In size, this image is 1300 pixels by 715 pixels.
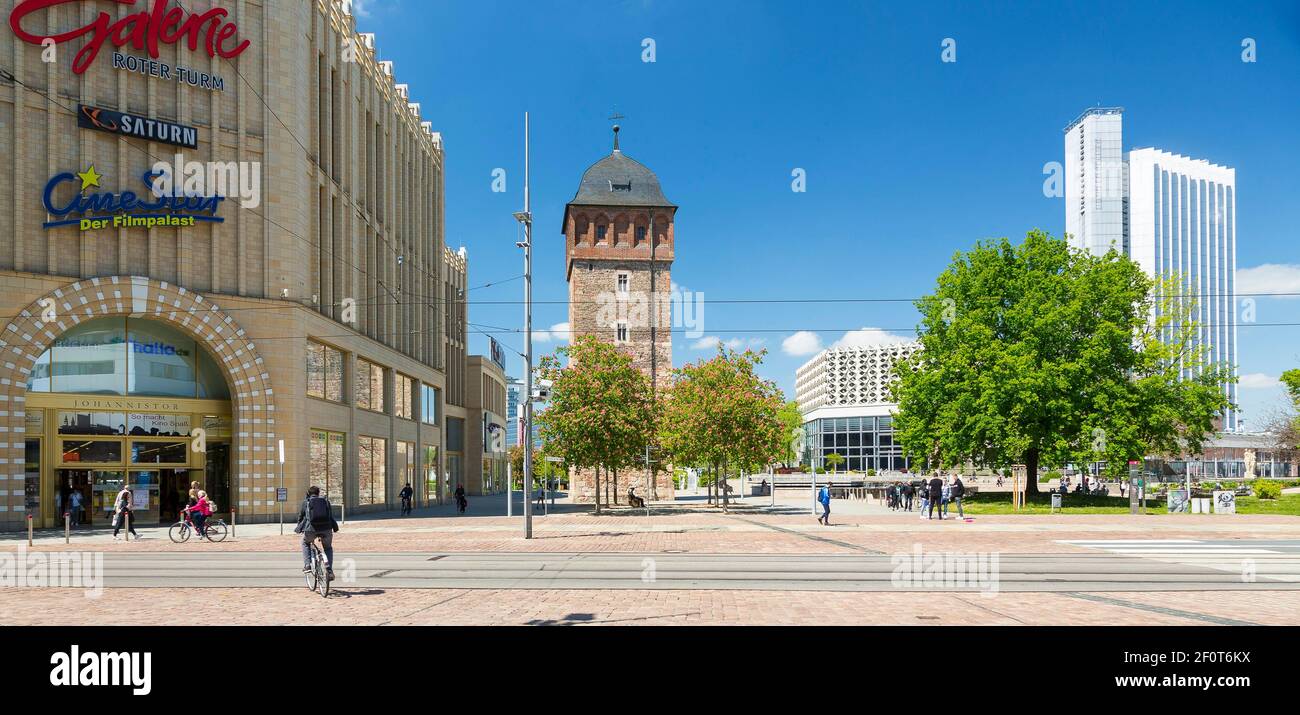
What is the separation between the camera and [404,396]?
51.6 metres

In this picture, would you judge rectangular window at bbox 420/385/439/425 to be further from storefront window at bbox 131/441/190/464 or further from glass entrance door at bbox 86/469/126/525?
glass entrance door at bbox 86/469/126/525

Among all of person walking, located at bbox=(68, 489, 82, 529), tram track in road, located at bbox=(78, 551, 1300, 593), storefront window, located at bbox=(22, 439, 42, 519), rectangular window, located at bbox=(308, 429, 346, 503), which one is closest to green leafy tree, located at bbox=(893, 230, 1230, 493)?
tram track in road, located at bbox=(78, 551, 1300, 593)

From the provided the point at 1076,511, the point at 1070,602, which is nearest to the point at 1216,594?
the point at 1070,602

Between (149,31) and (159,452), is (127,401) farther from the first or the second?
(149,31)

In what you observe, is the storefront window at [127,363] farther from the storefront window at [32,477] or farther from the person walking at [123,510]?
the person walking at [123,510]

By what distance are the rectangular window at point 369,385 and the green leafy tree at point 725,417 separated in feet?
48.1

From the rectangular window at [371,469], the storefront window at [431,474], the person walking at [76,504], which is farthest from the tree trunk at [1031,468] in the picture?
the person walking at [76,504]

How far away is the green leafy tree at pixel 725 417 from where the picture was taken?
151 feet

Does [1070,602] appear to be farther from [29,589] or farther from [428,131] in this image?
[428,131]

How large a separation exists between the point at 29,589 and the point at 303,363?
893 inches

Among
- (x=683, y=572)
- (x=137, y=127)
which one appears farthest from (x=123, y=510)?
(x=683, y=572)

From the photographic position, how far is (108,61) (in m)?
32.1
